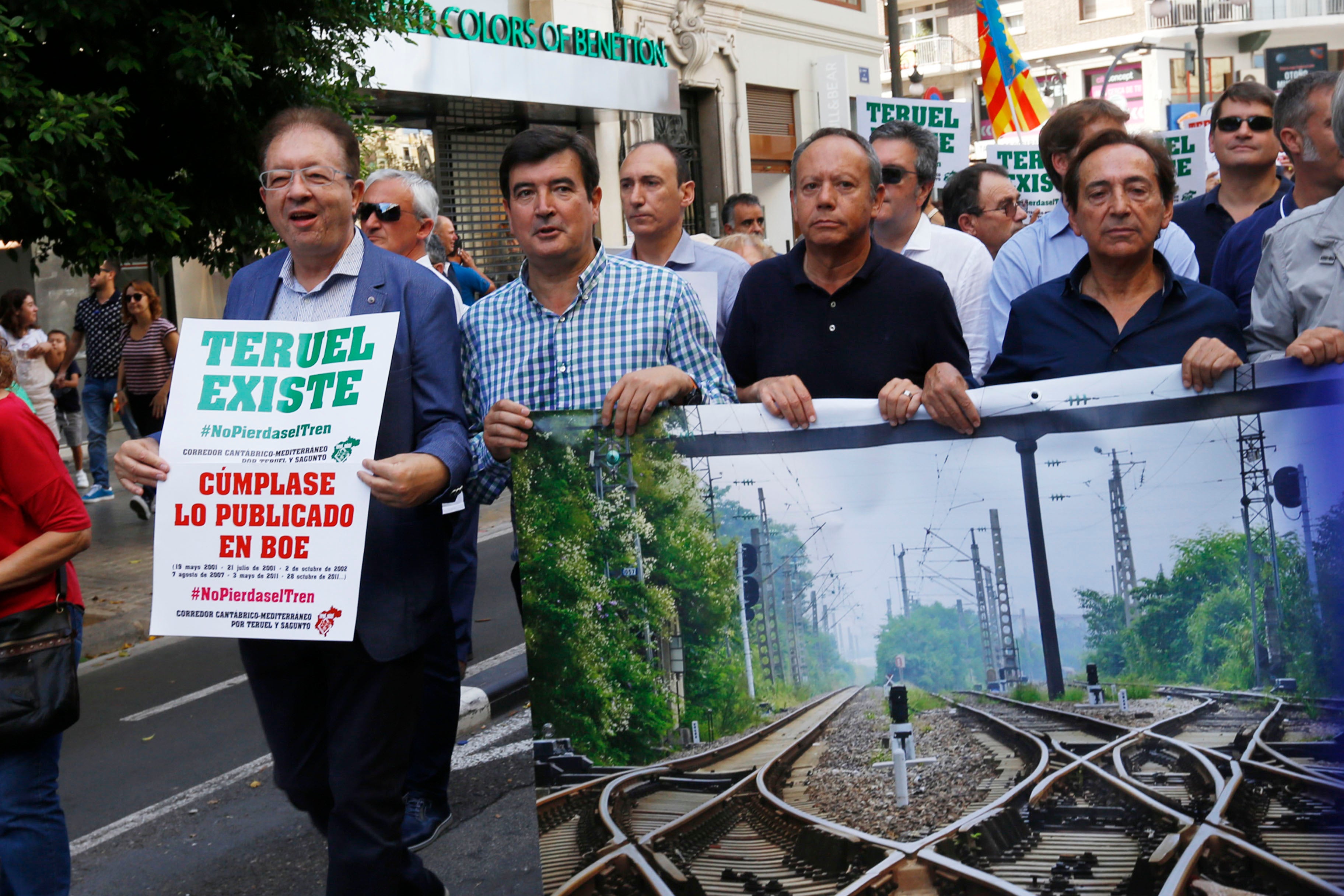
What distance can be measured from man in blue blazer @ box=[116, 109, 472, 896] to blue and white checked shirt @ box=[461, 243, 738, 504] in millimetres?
172

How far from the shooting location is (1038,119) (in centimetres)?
1652

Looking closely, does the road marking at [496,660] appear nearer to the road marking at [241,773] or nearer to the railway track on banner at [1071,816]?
the road marking at [241,773]

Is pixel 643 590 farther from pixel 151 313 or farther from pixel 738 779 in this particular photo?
pixel 151 313

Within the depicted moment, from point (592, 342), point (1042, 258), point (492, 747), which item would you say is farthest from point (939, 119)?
point (592, 342)

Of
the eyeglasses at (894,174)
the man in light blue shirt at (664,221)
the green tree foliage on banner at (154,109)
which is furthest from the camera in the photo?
the green tree foliage on banner at (154,109)

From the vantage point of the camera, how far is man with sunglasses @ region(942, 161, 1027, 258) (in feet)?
22.7

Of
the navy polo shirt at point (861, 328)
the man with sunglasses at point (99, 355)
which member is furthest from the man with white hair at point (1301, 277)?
the man with sunglasses at point (99, 355)

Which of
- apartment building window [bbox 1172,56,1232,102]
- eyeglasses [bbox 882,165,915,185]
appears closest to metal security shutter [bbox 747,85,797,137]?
eyeglasses [bbox 882,165,915,185]

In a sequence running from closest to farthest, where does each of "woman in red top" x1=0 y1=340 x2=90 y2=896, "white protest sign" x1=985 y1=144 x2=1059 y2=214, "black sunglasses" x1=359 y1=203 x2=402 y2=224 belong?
1. "woman in red top" x1=0 y1=340 x2=90 y2=896
2. "black sunglasses" x1=359 y1=203 x2=402 y2=224
3. "white protest sign" x1=985 y1=144 x2=1059 y2=214

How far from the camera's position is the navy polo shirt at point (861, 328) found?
349cm

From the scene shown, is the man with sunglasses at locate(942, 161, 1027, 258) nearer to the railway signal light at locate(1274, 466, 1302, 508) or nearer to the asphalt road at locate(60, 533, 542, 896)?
the asphalt road at locate(60, 533, 542, 896)

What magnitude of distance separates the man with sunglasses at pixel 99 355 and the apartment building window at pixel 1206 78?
4620 centimetres

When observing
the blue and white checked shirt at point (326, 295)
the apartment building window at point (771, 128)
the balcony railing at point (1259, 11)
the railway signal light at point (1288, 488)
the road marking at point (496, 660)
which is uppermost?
the balcony railing at point (1259, 11)

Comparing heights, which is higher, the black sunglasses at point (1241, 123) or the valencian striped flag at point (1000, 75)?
the valencian striped flag at point (1000, 75)
